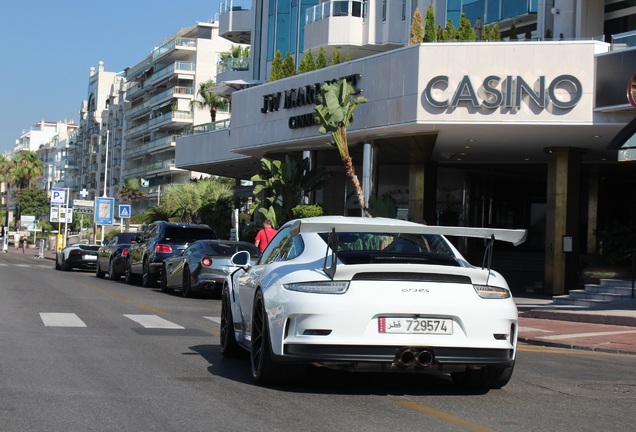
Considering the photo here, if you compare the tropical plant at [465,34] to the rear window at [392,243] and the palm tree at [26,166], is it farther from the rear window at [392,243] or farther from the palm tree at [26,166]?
the palm tree at [26,166]

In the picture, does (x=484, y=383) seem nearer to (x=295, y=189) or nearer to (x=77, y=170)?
(x=295, y=189)

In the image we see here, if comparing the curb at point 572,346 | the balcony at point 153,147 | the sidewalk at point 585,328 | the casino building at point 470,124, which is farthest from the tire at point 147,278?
the balcony at point 153,147

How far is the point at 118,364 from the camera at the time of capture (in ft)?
30.3

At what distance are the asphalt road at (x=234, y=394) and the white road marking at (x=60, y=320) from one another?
0.77 meters

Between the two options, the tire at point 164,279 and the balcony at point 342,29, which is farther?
the balcony at point 342,29

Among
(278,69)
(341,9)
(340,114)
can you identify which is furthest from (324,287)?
(341,9)

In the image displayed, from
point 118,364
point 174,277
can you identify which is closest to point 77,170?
point 174,277

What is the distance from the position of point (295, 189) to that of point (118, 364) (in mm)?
25911

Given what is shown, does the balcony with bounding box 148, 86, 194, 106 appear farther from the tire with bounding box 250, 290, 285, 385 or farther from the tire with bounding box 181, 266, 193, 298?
the tire with bounding box 250, 290, 285, 385

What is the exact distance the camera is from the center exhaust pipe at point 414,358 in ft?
24.2

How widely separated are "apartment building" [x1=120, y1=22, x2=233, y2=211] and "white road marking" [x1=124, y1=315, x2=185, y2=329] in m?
77.4

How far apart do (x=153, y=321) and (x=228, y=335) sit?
4882 millimetres

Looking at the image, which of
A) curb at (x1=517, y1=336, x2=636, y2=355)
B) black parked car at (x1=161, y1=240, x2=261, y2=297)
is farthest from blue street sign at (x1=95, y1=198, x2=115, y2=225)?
curb at (x1=517, y1=336, x2=636, y2=355)

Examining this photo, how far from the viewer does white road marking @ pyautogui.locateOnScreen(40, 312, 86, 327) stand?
43.8 feet
